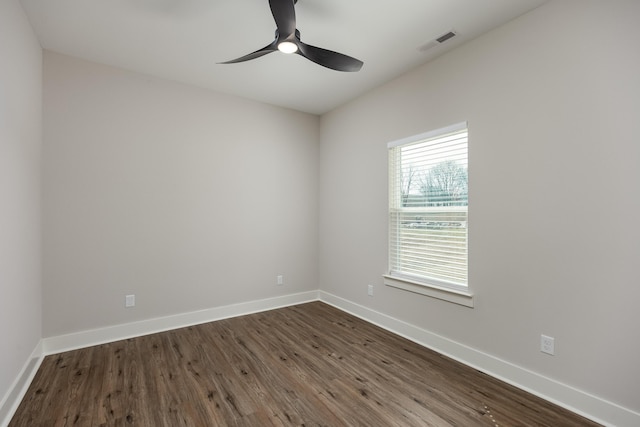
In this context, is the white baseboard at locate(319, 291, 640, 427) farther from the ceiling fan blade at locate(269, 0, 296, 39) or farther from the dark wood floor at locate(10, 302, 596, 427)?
the ceiling fan blade at locate(269, 0, 296, 39)

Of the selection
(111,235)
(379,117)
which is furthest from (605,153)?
(111,235)

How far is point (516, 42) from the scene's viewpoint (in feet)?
7.75

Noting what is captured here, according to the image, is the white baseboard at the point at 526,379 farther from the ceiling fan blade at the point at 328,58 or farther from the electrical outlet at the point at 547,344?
the ceiling fan blade at the point at 328,58

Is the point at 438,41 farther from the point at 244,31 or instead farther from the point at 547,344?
the point at 547,344

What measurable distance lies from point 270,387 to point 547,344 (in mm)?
2067

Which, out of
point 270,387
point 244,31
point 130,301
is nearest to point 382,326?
point 270,387

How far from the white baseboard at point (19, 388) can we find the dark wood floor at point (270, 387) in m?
0.05

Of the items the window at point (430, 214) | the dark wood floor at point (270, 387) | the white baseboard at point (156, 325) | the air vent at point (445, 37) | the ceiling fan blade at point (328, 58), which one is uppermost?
the air vent at point (445, 37)

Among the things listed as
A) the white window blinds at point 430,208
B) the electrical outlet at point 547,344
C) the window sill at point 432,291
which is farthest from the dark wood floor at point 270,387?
the white window blinds at point 430,208

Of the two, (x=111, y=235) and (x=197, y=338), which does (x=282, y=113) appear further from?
(x=197, y=338)

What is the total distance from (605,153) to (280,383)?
109 inches

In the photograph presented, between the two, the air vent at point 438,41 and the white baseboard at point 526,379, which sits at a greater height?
the air vent at point 438,41

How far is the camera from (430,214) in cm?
308

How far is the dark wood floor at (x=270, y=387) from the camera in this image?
6.43 ft
